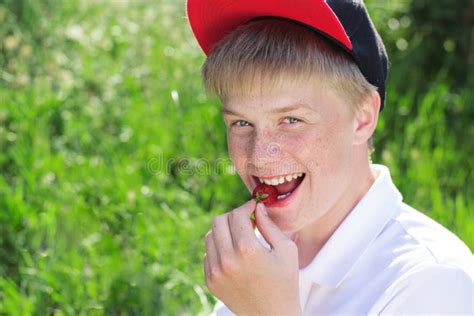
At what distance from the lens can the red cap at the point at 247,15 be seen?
204 cm

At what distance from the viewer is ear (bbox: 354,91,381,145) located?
227cm

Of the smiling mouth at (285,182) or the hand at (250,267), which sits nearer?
the hand at (250,267)

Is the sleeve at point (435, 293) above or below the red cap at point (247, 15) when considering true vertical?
below

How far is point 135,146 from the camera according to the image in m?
4.27

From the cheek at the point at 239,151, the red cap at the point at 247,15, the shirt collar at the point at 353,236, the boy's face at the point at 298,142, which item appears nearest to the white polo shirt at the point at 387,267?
the shirt collar at the point at 353,236

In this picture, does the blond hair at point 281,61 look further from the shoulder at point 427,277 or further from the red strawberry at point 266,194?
the shoulder at point 427,277

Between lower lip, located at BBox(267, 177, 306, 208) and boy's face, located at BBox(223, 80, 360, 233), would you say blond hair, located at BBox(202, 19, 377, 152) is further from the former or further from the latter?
lower lip, located at BBox(267, 177, 306, 208)

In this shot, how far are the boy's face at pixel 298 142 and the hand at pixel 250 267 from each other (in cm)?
12

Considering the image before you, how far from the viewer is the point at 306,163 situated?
217 centimetres

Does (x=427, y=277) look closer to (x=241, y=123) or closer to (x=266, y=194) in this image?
(x=266, y=194)

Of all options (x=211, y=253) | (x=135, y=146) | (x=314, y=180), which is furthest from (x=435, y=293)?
(x=135, y=146)

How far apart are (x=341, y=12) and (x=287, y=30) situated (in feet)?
0.49

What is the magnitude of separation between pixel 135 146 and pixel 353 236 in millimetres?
2234

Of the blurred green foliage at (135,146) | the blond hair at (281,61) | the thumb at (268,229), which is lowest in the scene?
the blurred green foliage at (135,146)
